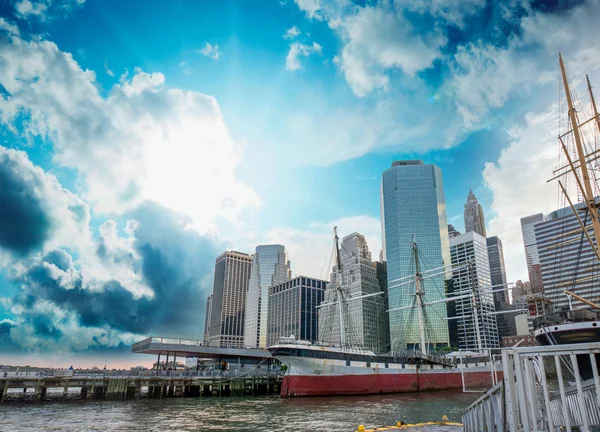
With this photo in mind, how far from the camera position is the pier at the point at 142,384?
4628 centimetres

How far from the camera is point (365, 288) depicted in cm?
19050

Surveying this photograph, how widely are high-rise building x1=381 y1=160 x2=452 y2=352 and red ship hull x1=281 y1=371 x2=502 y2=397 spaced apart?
94.7 m

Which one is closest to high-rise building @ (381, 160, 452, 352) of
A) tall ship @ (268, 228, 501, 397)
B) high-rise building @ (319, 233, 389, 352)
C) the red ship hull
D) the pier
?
high-rise building @ (319, 233, 389, 352)

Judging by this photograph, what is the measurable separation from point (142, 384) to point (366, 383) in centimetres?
3085

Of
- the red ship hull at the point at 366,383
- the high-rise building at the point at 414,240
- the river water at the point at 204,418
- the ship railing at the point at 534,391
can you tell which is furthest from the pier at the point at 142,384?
the high-rise building at the point at 414,240

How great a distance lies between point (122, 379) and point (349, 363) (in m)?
30.3

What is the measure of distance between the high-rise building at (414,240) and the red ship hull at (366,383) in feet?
311

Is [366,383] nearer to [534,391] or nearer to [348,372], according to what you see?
[348,372]

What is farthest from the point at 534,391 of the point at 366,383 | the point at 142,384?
the point at 142,384

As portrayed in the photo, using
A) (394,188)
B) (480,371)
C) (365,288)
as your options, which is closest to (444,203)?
(394,188)

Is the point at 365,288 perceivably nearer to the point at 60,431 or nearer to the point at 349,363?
the point at 349,363

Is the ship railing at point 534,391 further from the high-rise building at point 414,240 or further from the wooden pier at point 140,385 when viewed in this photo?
the high-rise building at point 414,240

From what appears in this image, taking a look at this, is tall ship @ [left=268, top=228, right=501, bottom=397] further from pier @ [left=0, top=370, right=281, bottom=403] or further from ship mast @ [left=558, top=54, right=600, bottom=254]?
ship mast @ [left=558, top=54, right=600, bottom=254]

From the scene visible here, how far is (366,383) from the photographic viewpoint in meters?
54.2
